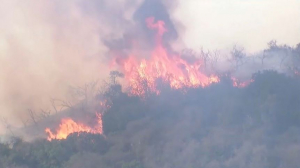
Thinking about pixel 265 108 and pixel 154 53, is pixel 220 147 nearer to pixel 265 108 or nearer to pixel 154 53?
pixel 265 108

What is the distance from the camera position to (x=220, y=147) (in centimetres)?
5153

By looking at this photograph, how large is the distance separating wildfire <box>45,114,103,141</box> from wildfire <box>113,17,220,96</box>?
5.45 m

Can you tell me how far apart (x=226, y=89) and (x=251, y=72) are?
5.51 m

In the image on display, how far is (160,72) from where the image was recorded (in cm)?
6362

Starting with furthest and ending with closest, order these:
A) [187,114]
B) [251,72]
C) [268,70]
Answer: [251,72] → [268,70] → [187,114]

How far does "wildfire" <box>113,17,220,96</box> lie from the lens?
2504 inches

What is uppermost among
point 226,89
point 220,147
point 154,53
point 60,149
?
point 154,53

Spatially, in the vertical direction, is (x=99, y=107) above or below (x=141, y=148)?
above

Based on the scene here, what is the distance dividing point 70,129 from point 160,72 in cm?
1086

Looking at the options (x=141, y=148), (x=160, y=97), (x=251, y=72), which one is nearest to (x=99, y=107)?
(x=160, y=97)

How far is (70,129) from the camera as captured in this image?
62.1 metres

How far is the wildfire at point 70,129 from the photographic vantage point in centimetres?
6134

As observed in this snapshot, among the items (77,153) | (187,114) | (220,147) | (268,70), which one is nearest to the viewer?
(220,147)

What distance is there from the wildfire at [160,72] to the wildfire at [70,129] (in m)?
5.45
